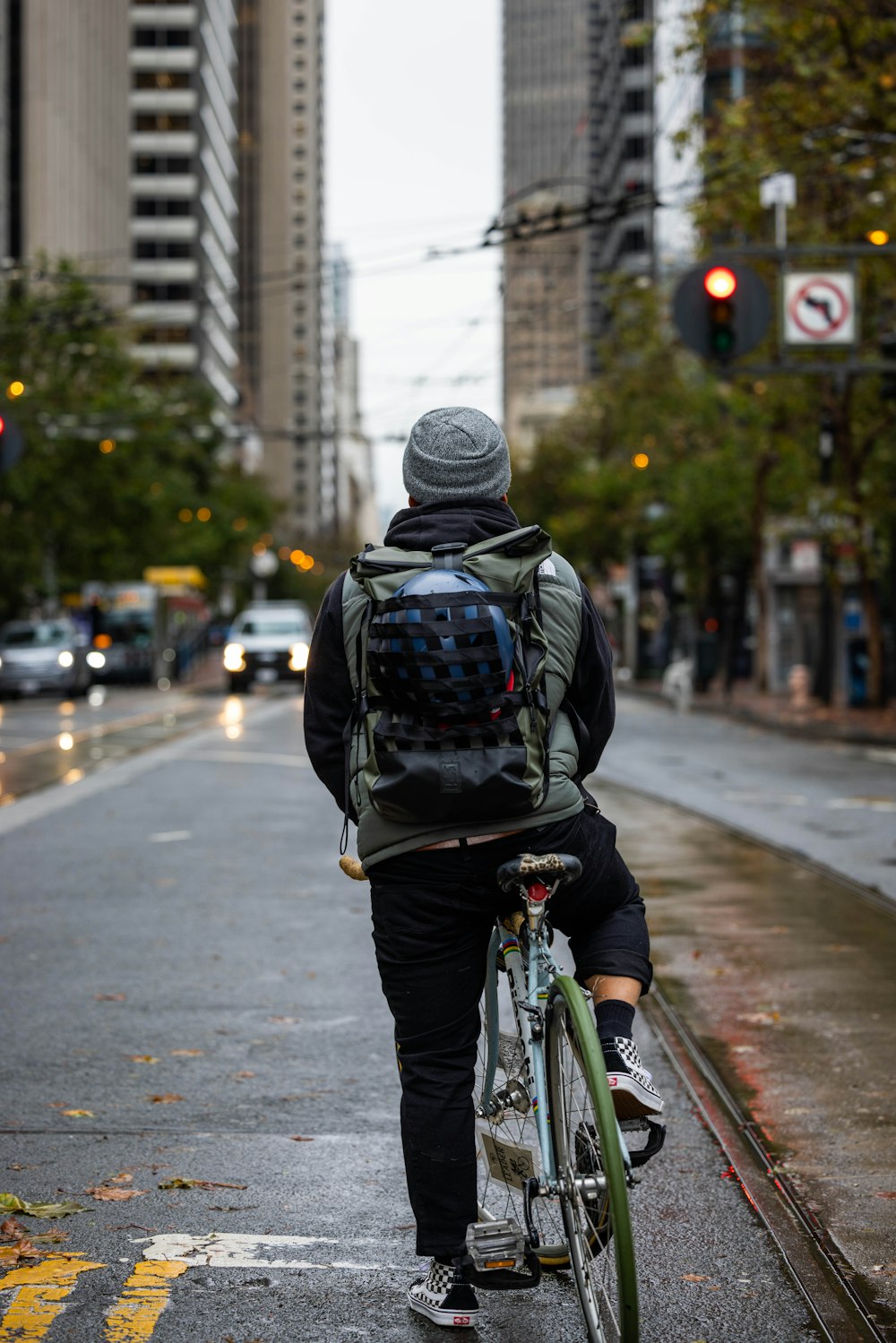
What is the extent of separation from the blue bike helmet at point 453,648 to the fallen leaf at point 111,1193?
6.02ft

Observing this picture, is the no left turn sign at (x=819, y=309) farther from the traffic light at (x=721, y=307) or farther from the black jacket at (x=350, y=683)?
the black jacket at (x=350, y=683)

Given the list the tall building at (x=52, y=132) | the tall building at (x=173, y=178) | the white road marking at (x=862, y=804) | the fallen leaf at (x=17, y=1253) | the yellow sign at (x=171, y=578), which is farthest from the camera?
the tall building at (x=173, y=178)

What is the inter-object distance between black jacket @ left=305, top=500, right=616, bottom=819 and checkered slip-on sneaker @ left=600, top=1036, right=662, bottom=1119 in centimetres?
60

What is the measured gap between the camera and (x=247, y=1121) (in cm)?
548

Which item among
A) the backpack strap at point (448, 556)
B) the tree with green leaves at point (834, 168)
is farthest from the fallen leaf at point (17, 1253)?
the tree with green leaves at point (834, 168)

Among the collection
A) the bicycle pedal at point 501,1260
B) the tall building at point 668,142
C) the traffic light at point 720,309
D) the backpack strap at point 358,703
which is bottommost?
the bicycle pedal at point 501,1260

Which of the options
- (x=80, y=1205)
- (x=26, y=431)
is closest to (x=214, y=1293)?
(x=80, y=1205)

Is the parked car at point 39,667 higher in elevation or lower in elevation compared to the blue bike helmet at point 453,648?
lower

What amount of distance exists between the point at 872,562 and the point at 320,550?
386ft

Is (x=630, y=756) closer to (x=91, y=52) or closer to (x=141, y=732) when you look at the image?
(x=141, y=732)

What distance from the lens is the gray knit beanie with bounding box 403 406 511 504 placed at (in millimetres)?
3830

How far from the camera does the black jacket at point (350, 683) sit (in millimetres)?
3785

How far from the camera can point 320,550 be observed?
14812cm

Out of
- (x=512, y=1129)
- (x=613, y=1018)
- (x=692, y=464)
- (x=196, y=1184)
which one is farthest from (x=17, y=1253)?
(x=692, y=464)
